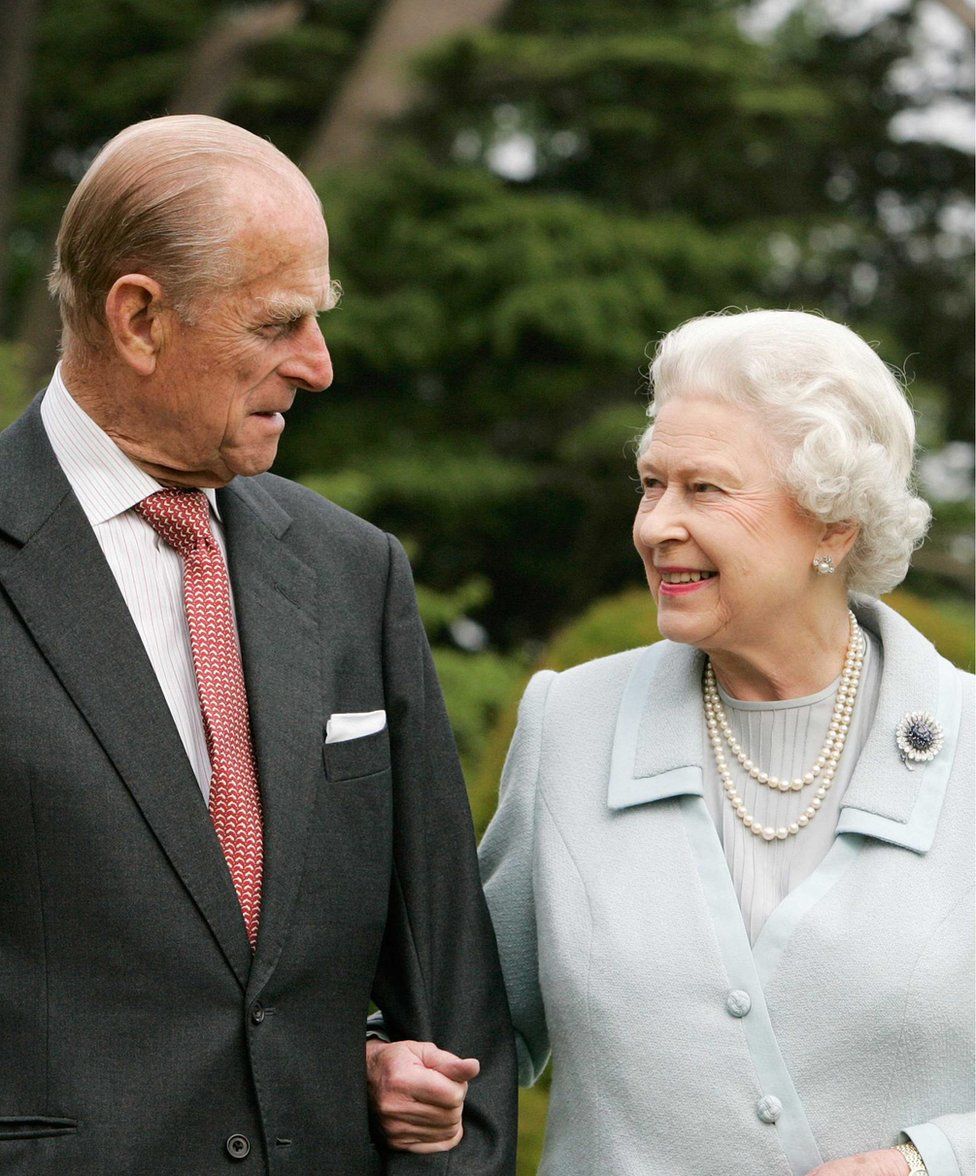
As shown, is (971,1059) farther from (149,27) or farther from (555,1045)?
(149,27)

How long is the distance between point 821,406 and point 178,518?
1.03m

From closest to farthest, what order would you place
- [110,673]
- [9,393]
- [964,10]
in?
1. [110,673]
2. [9,393]
3. [964,10]

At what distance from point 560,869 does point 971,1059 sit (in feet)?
2.31

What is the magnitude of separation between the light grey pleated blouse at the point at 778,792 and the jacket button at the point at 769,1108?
24cm

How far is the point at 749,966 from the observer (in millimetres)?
2656

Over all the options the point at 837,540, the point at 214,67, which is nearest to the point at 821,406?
the point at 837,540

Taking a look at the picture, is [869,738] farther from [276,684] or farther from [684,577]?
[276,684]

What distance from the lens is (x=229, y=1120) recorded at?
2.45m

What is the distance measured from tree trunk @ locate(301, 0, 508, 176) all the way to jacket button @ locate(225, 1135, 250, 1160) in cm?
801

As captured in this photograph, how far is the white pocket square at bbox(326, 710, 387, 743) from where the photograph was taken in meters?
2.64

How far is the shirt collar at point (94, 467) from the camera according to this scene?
2523mm

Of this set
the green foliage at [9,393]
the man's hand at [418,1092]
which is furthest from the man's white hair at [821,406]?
the green foliage at [9,393]

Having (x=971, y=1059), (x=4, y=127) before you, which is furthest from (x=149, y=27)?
(x=971, y=1059)

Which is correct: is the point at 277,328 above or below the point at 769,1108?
above
